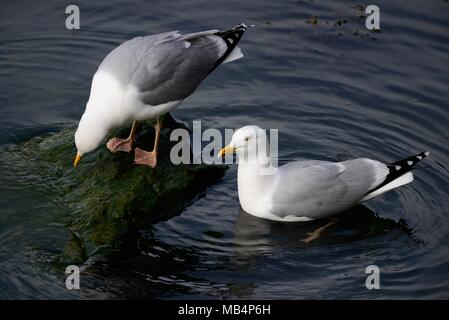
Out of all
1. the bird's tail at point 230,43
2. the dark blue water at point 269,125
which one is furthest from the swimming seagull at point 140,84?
the dark blue water at point 269,125

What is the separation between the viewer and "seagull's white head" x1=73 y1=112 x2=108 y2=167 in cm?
736

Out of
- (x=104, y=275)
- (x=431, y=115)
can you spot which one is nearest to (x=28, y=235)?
(x=104, y=275)

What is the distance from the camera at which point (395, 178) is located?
757cm

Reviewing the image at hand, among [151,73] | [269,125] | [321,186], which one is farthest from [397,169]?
[151,73]

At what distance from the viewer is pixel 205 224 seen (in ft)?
24.0

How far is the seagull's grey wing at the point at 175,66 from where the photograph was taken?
25.2 ft

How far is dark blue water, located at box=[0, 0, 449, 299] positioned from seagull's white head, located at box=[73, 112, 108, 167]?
577 mm

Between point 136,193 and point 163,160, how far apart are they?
648mm

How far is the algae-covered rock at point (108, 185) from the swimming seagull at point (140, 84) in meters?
0.19

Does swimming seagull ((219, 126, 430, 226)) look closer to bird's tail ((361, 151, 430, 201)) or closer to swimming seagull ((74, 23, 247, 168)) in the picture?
bird's tail ((361, 151, 430, 201))

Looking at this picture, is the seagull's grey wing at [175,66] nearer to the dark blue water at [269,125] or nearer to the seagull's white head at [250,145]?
the dark blue water at [269,125]

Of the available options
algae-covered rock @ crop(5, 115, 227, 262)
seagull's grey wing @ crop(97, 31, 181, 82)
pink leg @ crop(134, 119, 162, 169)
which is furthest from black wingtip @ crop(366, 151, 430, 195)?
seagull's grey wing @ crop(97, 31, 181, 82)
